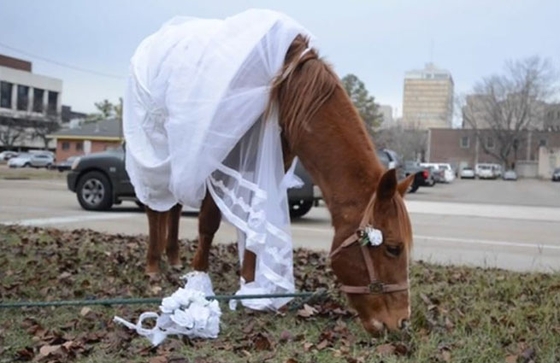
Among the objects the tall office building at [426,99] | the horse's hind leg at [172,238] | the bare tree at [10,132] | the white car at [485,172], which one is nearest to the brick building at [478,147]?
the white car at [485,172]

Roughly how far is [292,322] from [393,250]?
112 cm

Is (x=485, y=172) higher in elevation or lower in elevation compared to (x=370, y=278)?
higher

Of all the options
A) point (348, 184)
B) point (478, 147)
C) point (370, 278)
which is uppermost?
point (478, 147)

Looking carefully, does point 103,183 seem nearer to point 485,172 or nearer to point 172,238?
point 172,238

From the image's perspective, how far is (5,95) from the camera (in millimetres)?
79938

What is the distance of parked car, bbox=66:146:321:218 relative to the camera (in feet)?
43.2

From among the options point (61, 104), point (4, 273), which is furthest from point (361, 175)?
point (61, 104)

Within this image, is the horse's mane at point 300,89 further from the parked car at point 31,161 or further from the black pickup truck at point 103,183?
the parked car at point 31,161

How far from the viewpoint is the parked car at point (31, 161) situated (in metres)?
54.4

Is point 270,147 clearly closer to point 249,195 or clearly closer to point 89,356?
point 249,195

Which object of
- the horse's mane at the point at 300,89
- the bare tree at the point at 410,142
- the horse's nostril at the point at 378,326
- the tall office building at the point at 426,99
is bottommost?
the horse's nostril at the point at 378,326

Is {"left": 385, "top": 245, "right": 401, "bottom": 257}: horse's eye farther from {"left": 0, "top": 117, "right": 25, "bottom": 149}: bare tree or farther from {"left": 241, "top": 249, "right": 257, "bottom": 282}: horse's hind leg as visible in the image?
{"left": 0, "top": 117, "right": 25, "bottom": 149}: bare tree

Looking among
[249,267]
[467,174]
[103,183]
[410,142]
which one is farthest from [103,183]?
[410,142]

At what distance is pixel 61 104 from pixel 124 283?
93339 mm
